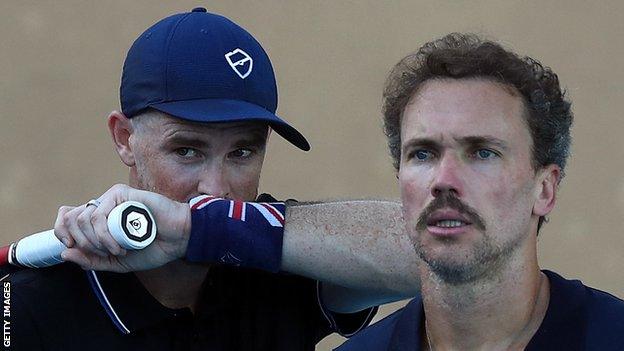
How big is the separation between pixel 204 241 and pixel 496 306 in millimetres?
574

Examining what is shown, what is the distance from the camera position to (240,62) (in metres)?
2.91


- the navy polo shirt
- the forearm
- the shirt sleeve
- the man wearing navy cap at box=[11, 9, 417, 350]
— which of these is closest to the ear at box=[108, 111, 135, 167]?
the man wearing navy cap at box=[11, 9, 417, 350]

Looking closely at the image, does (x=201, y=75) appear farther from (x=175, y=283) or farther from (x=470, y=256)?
(x=470, y=256)

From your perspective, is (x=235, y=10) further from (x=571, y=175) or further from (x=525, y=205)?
(x=525, y=205)

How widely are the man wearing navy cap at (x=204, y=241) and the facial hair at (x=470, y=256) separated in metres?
0.33

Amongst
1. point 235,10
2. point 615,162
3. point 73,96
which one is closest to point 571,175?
point 615,162

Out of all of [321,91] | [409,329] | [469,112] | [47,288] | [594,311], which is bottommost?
[47,288]

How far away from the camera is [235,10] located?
229 inches

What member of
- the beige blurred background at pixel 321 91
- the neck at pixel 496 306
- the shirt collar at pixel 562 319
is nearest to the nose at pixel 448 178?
the neck at pixel 496 306

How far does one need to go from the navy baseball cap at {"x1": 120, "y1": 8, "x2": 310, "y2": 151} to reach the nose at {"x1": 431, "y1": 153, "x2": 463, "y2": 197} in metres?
0.47

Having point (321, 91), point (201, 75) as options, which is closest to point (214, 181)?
point (201, 75)

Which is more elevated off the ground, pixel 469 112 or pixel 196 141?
pixel 469 112

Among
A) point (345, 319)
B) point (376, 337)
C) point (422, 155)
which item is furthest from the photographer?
point (345, 319)

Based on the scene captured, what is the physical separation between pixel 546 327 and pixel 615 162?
337cm
